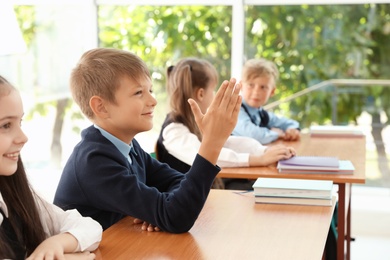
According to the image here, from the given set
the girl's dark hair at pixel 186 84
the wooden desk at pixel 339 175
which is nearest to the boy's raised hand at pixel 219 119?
the wooden desk at pixel 339 175

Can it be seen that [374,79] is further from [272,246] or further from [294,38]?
[272,246]

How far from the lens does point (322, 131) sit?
4.13 metres

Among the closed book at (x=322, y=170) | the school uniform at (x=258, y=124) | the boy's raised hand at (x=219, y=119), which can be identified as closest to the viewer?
the boy's raised hand at (x=219, y=119)

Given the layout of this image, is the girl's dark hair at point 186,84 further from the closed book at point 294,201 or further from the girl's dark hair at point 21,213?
the girl's dark hair at point 21,213

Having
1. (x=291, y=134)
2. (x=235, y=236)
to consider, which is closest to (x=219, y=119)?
(x=235, y=236)

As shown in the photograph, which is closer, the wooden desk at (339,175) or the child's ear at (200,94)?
the wooden desk at (339,175)

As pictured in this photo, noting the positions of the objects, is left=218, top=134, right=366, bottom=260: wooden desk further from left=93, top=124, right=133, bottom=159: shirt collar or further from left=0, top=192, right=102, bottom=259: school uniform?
left=0, top=192, right=102, bottom=259: school uniform

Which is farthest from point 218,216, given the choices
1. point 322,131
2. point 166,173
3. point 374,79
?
point 374,79

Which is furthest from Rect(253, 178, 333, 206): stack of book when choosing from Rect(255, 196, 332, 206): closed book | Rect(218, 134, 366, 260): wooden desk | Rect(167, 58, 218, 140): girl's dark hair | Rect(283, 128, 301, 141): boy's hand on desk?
Rect(283, 128, 301, 141): boy's hand on desk

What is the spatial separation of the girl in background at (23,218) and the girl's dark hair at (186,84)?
142cm

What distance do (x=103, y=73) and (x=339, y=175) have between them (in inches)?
47.4

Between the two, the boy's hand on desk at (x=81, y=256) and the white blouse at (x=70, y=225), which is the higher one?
the white blouse at (x=70, y=225)

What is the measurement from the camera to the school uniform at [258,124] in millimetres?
3873

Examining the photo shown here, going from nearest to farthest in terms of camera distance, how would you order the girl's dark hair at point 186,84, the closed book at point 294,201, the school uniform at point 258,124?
the closed book at point 294,201
the girl's dark hair at point 186,84
the school uniform at point 258,124
